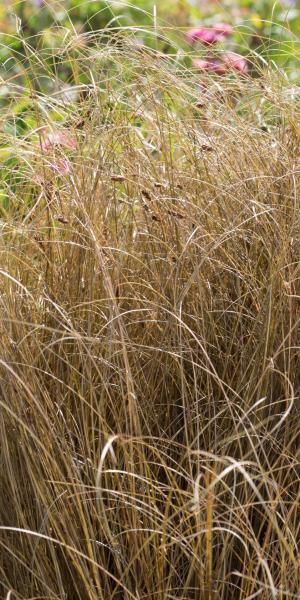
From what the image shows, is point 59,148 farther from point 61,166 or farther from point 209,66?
point 209,66

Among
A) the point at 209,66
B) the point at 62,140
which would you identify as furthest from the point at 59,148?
the point at 209,66

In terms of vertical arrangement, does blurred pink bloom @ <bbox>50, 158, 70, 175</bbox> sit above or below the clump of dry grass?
above

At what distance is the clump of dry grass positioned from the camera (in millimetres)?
1742

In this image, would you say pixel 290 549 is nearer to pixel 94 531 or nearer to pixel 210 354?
pixel 94 531

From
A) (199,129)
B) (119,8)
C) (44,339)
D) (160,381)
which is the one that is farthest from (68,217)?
(119,8)

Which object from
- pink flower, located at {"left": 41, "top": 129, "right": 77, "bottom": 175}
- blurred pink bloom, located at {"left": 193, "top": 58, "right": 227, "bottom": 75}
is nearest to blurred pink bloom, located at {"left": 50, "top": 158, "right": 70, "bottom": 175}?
pink flower, located at {"left": 41, "top": 129, "right": 77, "bottom": 175}

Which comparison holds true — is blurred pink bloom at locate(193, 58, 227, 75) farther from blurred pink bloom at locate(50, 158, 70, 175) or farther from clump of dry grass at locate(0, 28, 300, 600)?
blurred pink bloom at locate(50, 158, 70, 175)

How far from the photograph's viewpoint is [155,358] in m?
2.06

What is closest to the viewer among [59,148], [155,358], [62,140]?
[155,358]

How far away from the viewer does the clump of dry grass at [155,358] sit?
68.6 inches

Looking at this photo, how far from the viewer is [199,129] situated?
2789mm

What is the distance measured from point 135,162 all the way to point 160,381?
58 centimetres

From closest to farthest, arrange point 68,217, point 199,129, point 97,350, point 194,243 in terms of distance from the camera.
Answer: point 97,350
point 194,243
point 68,217
point 199,129

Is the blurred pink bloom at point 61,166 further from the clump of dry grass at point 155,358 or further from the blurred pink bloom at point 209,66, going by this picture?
the blurred pink bloom at point 209,66
